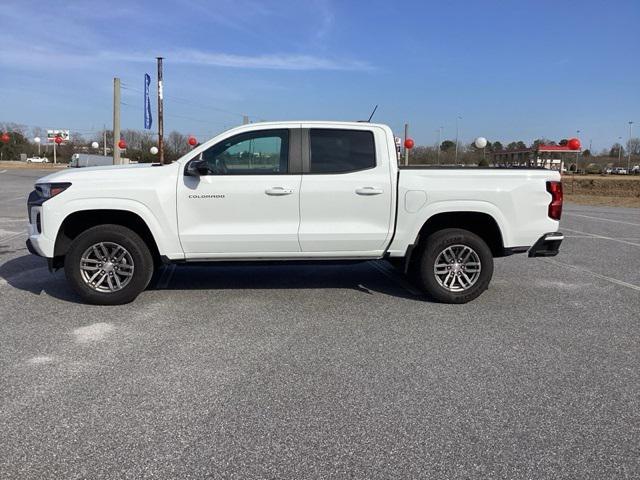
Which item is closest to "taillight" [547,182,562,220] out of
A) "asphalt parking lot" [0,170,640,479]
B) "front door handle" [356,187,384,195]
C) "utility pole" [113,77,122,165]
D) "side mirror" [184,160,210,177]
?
"asphalt parking lot" [0,170,640,479]

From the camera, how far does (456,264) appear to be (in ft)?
20.1

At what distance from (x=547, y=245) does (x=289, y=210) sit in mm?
2922

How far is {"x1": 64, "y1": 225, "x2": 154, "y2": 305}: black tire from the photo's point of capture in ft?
18.9

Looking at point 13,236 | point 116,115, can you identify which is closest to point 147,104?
point 116,115

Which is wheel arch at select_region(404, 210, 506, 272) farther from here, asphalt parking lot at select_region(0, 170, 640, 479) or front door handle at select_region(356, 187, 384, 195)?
front door handle at select_region(356, 187, 384, 195)

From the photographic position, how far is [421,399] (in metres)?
3.72

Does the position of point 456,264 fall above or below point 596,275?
above

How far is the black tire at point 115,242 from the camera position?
575cm

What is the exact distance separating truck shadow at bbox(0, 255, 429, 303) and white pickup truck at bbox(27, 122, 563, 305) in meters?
0.55

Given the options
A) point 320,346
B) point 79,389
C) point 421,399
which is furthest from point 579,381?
point 79,389

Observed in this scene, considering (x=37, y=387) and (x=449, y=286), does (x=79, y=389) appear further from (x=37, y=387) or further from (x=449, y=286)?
(x=449, y=286)

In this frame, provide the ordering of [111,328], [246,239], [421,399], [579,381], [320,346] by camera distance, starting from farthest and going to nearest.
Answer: [246,239] → [111,328] → [320,346] → [579,381] → [421,399]

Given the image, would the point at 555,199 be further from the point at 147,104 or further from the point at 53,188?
the point at 147,104

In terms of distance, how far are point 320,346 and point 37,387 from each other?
217 cm
